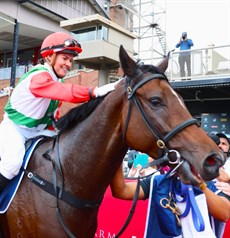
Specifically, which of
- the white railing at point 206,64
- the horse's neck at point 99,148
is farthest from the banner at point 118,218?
the white railing at point 206,64

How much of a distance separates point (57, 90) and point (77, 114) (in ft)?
A: 0.98

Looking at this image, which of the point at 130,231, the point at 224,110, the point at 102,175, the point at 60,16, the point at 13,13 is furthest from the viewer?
the point at 60,16

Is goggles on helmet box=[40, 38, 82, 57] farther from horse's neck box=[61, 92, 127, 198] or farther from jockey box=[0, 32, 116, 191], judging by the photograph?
horse's neck box=[61, 92, 127, 198]

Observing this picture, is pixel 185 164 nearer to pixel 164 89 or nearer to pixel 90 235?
pixel 164 89

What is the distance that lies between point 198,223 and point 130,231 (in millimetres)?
1380

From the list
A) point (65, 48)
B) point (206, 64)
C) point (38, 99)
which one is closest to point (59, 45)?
point (65, 48)

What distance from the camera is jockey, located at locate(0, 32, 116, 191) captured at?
8.26 ft

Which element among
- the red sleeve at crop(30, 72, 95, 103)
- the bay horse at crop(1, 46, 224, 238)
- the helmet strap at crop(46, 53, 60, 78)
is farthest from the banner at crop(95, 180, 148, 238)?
the helmet strap at crop(46, 53, 60, 78)

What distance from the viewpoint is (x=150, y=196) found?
274 centimetres

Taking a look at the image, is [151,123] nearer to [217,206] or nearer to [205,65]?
[217,206]

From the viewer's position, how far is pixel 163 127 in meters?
2.18

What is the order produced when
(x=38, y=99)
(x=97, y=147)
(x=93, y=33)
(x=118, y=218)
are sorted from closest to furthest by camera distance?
(x=97, y=147)
(x=38, y=99)
(x=118, y=218)
(x=93, y=33)

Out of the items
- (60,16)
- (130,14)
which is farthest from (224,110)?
(130,14)

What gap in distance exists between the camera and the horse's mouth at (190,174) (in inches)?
81.7
